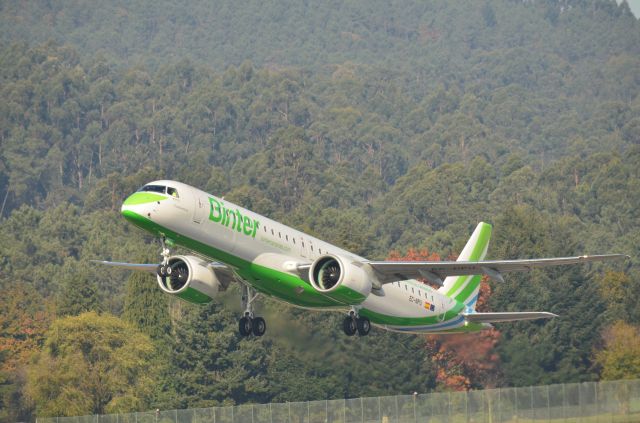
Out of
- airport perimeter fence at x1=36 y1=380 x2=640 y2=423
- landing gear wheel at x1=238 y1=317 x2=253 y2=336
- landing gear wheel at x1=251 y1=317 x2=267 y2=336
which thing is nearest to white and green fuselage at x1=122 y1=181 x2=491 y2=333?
landing gear wheel at x1=238 y1=317 x2=253 y2=336

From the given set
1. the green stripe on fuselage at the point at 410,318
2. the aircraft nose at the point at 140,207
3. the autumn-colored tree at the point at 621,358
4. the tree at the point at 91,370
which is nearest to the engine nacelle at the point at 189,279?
the aircraft nose at the point at 140,207

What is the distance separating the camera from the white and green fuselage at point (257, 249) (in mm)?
42875

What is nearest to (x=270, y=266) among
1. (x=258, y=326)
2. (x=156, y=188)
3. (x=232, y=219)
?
(x=232, y=219)

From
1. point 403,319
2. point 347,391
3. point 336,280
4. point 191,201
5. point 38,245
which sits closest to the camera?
point 191,201

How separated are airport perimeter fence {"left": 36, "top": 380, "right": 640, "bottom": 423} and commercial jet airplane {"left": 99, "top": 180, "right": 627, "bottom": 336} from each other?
8826 mm

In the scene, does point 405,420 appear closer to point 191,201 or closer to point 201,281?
point 201,281

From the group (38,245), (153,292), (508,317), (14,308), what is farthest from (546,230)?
(508,317)

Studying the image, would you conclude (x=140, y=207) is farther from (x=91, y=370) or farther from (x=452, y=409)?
(x=91, y=370)

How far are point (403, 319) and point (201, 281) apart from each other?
361 inches

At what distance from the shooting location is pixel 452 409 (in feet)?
204

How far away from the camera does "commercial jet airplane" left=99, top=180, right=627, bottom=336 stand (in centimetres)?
4316

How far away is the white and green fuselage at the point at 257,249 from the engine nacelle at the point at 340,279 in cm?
8

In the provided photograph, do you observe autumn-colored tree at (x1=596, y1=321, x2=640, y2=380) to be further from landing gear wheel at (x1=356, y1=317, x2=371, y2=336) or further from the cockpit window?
the cockpit window

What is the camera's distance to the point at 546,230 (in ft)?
454
